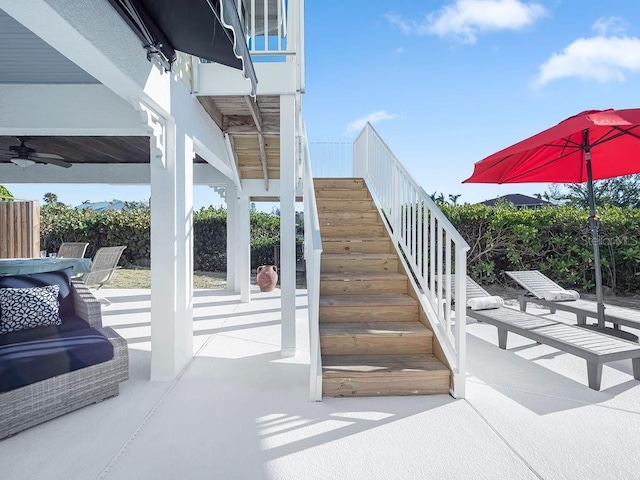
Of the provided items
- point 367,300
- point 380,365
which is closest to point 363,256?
point 367,300

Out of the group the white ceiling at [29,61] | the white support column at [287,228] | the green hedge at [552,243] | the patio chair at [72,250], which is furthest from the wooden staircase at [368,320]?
the patio chair at [72,250]

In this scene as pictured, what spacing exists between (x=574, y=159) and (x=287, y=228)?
357 cm

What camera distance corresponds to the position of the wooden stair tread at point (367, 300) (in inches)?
131

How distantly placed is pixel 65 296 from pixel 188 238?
1.27 metres

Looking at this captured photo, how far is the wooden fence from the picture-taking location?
7.04 m

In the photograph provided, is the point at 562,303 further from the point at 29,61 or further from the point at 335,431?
the point at 29,61

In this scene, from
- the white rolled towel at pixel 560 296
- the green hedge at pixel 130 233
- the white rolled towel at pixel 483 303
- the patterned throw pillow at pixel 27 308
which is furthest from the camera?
the green hedge at pixel 130 233

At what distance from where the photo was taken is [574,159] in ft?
14.0

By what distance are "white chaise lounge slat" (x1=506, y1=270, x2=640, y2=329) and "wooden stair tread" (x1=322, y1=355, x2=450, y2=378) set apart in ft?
7.76

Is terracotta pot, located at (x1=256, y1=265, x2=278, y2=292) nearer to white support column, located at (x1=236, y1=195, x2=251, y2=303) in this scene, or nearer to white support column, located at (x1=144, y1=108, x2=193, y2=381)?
white support column, located at (x1=236, y1=195, x2=251, y2=303)

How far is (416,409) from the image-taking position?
2482mm

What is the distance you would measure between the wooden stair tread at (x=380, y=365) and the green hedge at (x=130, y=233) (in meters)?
8.13

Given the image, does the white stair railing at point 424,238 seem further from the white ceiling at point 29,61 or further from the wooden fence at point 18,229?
the wooden fence at point 18,229

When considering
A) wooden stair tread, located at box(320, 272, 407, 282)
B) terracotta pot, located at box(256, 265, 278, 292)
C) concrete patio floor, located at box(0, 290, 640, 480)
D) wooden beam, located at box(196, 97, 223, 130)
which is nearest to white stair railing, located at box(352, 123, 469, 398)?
wooden stair tread, located at box(320, 272, 407, 282)
